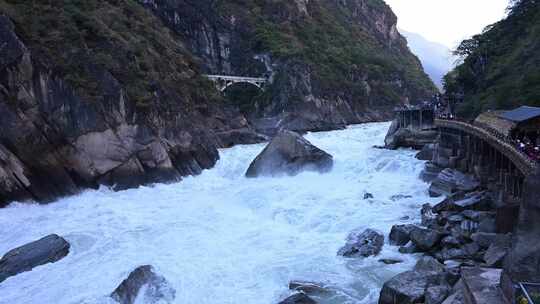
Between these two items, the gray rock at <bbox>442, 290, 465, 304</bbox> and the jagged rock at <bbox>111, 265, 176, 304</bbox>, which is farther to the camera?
the jagged rock at <bbox>111, 265, 176, 304</bbox>

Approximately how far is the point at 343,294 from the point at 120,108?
21.6 m

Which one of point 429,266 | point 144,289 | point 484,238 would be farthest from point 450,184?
point 144,289

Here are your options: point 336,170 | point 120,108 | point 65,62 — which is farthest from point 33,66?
point 336,170

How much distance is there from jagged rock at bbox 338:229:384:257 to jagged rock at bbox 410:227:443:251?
140 cm

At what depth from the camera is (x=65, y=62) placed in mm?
28469

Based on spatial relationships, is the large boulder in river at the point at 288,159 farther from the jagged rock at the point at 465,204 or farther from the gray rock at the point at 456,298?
the gray rock at the point at 456,298

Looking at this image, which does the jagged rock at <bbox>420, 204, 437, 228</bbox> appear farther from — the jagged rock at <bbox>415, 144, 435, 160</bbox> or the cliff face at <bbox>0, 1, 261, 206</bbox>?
the cliff face at <bbox>0, 1, 261, 206</bbox>

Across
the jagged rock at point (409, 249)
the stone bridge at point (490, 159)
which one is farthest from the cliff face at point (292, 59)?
the jagged rock at point (409, 249)

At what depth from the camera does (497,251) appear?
46.8ft

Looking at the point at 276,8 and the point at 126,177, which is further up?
the point at 276,8

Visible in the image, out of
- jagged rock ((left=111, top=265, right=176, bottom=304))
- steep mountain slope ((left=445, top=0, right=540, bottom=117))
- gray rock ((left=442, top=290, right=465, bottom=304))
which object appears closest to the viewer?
gray rock ((left=442, top=290, right=465, bottom=304))

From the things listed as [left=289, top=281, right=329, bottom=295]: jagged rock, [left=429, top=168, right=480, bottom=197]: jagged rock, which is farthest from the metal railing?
[left=289, top=281, right=329, bottom=295]: jagged rock

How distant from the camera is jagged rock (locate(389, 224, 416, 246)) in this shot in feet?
57.8

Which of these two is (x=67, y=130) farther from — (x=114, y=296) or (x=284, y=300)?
(x=284, y=300)
